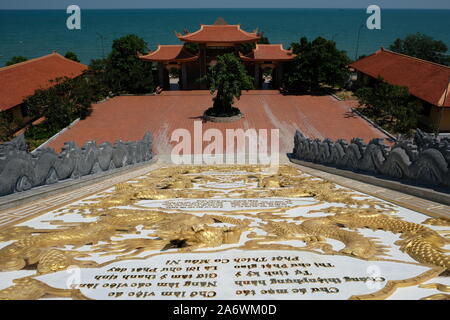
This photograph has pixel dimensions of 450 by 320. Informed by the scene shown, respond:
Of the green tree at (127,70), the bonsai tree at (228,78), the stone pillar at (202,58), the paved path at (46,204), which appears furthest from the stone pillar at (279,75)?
the paved path at (46,204)

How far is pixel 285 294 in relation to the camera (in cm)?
392

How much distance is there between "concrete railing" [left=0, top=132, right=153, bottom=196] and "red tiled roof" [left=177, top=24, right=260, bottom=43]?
70.8ft

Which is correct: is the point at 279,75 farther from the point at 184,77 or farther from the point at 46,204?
the point at 46,204

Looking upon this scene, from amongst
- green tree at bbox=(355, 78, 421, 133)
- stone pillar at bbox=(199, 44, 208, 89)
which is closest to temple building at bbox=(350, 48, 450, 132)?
green tree at bbox=(355, 78, 421, 133)

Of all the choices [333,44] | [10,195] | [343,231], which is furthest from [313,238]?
[333,44]

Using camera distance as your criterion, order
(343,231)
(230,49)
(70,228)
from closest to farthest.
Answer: (343,231), (70,228), (230,49)

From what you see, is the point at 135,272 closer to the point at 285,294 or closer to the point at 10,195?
the point at 285,294

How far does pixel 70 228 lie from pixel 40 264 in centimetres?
132

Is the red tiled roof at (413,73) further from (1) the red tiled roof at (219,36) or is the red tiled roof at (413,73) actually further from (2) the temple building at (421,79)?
(1) the red tiled roof at (219,36)

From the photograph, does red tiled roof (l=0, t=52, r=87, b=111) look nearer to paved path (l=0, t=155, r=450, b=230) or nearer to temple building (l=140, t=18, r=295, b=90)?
temple building (l=140, t=18, r=295, b=90)

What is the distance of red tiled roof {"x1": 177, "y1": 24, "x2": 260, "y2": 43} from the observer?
3216 cm

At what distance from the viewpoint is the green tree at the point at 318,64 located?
99.7ft

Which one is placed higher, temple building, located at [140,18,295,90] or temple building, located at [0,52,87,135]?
temple building, located at [140,18,295,90]

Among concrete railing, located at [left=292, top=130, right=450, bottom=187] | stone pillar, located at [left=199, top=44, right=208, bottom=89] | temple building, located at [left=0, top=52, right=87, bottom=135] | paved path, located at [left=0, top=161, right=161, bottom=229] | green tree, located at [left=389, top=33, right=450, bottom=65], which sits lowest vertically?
paved path, located at [left=0, top=161, right=161, bottom=229]
